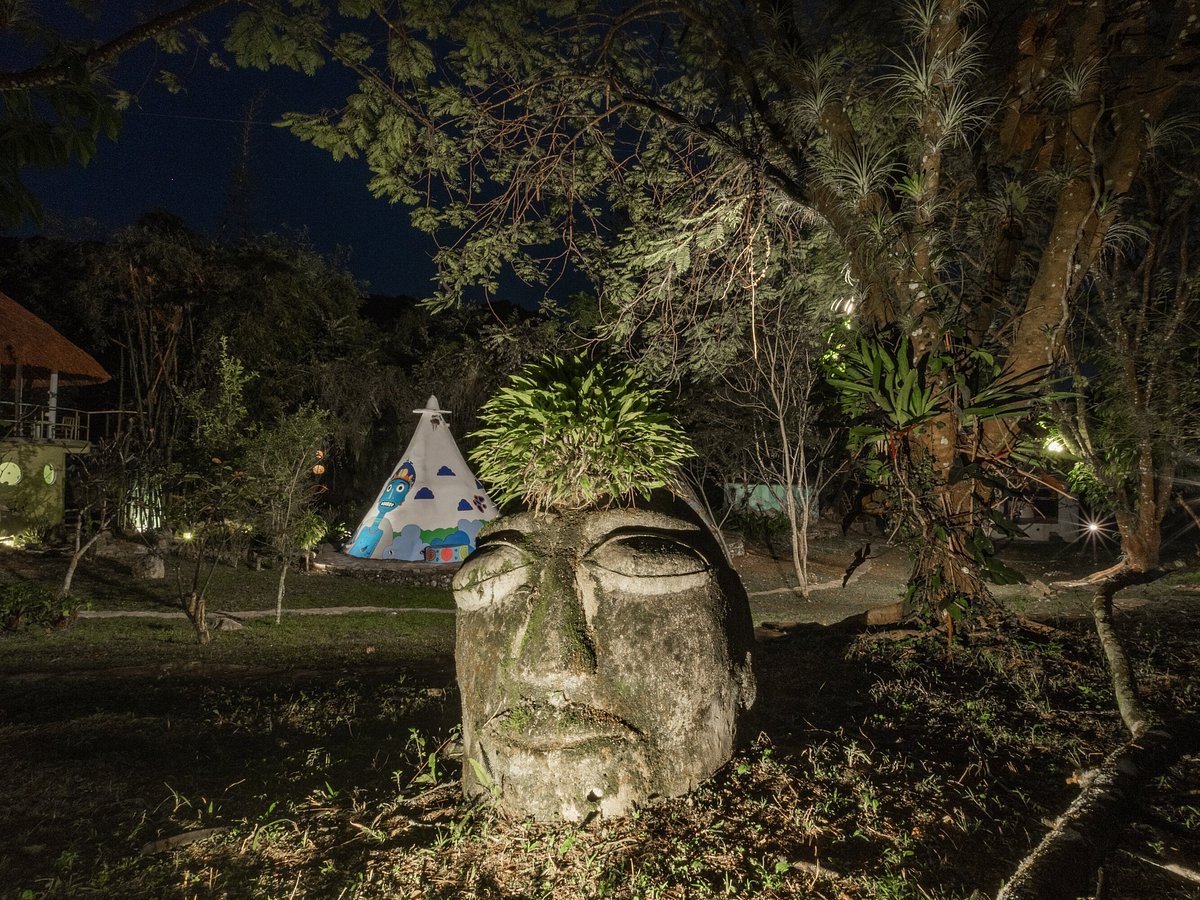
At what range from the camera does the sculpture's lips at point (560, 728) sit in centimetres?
336

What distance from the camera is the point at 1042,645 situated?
5.43 m

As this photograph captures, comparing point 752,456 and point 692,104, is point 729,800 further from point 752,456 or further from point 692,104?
point 752,456

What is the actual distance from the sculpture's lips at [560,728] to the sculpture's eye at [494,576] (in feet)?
1.84

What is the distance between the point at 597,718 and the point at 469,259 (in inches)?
216

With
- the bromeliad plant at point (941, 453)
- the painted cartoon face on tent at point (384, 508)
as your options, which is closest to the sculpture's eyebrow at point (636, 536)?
the bromeliad plant at point (941, 453)

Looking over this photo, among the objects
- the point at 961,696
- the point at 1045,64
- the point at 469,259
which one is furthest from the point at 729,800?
the point at 1045,64

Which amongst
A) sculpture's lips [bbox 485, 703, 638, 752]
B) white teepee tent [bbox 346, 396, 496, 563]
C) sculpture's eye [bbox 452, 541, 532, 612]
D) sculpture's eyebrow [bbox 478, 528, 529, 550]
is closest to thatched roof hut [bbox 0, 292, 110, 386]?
white teepee tent [bbox 346, 396, 496, 563]

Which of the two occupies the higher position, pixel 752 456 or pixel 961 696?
pixel 752 456

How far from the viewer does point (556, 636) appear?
3.46m

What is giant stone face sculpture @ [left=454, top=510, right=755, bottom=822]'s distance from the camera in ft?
11.0

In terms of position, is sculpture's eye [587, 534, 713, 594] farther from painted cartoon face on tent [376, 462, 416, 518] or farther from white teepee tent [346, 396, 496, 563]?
painted cartoon face on tent [376, 462, 416, 518]

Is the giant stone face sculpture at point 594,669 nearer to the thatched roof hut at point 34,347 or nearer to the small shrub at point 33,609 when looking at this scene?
the small shrub at point 33,609

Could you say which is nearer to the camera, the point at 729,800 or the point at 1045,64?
the point at 729,800

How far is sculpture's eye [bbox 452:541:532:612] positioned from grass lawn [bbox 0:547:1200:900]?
40.0 inches
